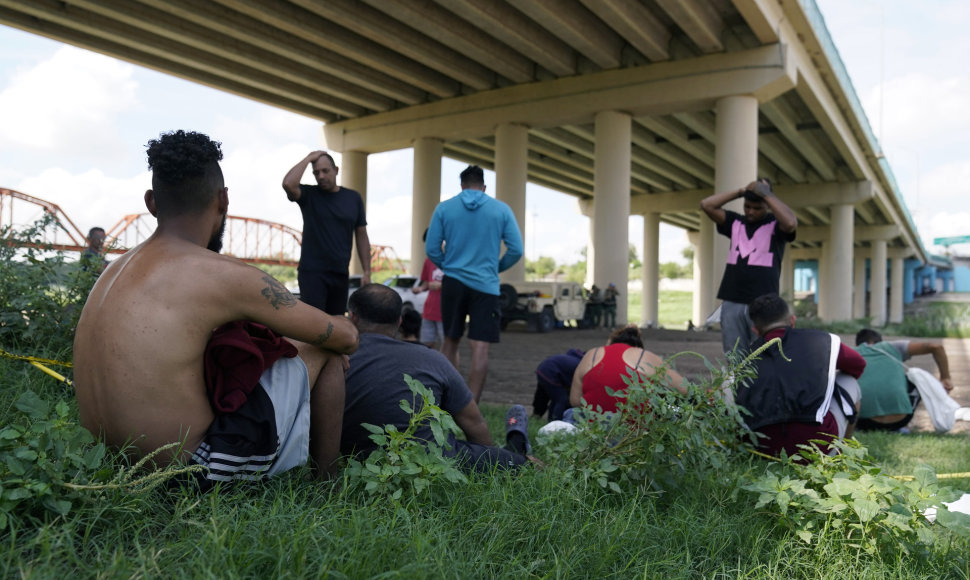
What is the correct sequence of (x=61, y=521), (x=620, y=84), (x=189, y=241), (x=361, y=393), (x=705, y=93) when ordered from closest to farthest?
(x=61, y=521) → (x=189, y=241) → (x=361, y=393) → (x=705, y=93) → (x=620, y=84)

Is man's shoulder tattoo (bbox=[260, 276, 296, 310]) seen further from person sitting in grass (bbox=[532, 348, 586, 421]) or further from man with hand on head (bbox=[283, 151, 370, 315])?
person sitting in grass (bbox=[532, 348, 586, 421])

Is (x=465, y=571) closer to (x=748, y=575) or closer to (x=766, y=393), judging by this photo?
(x=748, y=575)

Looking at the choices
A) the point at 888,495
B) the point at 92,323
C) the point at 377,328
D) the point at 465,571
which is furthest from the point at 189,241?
the point at 888,495

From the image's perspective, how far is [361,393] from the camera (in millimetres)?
2727

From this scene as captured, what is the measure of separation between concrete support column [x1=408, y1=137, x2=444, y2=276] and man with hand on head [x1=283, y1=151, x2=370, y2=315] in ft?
58.4

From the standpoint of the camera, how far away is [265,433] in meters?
2.19

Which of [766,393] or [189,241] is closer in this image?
[189,241]

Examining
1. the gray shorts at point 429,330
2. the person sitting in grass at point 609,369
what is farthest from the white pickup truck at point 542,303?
the person sitting in grass at point 609,369

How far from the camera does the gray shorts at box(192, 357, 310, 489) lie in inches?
82.5

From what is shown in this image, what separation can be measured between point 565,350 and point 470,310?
7031mm

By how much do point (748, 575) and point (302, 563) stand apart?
A: 4.51 feet

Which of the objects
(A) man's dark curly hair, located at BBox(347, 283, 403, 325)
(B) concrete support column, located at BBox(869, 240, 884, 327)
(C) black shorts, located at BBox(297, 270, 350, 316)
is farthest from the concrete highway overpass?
(B) concrete support column, located at BBox(869, 240, 884, 327)

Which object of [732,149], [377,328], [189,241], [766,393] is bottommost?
[766,393]

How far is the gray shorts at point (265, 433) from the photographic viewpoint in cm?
210
